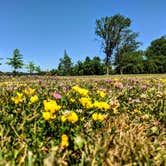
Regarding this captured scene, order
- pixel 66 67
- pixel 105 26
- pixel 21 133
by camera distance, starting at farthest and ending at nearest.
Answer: pixel 66 67, pixel 105 26, pixel 21 133

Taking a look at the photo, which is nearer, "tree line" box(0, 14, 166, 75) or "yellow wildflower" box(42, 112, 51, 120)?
"yellow wildflower" box(42, 112, 51, 120)

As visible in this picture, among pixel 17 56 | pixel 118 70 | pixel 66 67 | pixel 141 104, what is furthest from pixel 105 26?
pixel 141 104

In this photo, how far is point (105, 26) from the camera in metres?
76.6

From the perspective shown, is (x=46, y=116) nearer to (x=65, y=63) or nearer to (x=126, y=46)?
(x=126, y=46)

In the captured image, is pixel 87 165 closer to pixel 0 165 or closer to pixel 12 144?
pixel 0 165

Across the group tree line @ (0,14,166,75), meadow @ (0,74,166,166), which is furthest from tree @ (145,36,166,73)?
meadow @ (0,74,166,166)

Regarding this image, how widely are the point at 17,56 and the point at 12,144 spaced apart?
184ft

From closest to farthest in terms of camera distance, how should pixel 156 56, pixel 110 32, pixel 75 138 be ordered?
pixel 75 138 → pixel 110 32 → pixel 156 56

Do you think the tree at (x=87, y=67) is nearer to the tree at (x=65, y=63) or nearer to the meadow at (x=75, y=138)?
the tree at (x=65, y=63)

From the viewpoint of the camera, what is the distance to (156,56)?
11612 centimetres

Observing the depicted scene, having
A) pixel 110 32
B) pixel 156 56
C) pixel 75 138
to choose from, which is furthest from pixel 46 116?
pixel 156 56

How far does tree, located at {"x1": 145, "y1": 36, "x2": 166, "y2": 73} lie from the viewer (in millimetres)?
108000

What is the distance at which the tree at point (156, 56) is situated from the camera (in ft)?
354

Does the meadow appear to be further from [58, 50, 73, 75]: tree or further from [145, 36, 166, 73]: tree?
[58, 50, 73, 75]: tree
